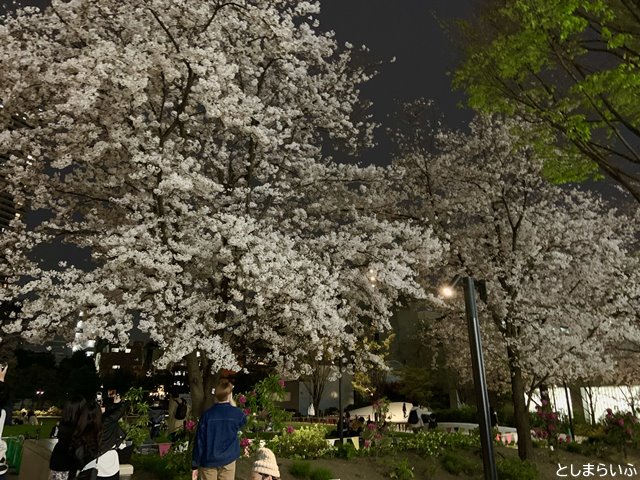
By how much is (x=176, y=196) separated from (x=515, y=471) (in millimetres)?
8883

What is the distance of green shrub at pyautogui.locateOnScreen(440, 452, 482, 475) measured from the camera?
33.9 ft

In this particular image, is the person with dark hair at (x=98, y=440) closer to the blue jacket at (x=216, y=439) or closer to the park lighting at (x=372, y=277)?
the blue jacket at (x=216, y=439)

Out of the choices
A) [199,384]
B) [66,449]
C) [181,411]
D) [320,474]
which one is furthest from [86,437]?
[181,411]

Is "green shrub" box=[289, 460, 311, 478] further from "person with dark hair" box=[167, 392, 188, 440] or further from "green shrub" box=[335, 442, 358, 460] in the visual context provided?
"person with dark hair" box=[167, 392, 188, 440]

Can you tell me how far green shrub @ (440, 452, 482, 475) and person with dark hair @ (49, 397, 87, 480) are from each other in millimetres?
7798

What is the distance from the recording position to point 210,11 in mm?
9719

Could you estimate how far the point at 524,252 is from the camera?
13.1 metres

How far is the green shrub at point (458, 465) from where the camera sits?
10328mm

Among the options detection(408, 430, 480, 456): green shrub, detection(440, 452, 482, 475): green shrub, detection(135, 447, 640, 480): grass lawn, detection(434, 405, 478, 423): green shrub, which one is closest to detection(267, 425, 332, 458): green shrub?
detection(135, 447, 640, 480): grass lawn

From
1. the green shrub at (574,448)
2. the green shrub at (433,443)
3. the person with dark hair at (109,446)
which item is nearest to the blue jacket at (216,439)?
the person with dark hair at (109,446)

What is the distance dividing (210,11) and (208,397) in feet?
25.4

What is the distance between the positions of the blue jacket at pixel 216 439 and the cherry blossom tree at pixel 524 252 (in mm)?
8902

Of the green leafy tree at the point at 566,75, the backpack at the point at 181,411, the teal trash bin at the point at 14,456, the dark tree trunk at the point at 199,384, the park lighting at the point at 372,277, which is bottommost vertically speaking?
the teal trash bin at the point at 14,456

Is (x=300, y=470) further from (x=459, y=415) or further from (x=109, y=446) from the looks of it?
(x=459, y=415)
